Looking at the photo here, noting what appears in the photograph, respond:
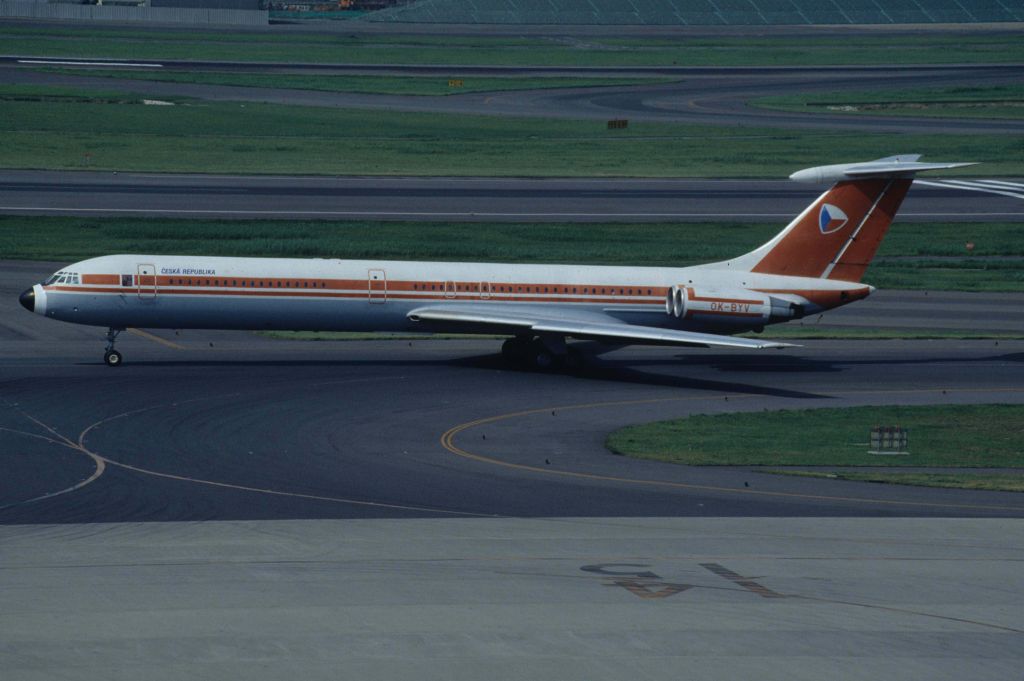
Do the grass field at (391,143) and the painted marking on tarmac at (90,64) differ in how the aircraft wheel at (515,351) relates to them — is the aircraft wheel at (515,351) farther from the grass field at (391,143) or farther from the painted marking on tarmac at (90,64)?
the painted marking on tarmac at (90,64)

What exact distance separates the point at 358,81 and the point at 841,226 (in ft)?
268

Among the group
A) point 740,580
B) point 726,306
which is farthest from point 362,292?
point 740,580

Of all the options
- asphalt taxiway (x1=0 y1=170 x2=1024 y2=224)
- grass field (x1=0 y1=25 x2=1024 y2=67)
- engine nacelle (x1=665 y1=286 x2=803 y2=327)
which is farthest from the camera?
grass field (x1=0 y1=25 x2=1024 y2=67)

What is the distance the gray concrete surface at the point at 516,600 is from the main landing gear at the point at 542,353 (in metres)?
19.2

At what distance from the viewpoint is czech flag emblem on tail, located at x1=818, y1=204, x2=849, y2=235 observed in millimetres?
49094

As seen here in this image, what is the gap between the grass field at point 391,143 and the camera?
298 feet

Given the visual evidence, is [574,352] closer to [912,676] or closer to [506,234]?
[506,234]

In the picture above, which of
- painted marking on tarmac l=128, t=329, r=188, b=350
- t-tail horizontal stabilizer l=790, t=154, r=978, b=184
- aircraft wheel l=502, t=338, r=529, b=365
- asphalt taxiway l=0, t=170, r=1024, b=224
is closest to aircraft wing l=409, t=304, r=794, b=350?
aircraft wheel l=502, t=338, r=529, b=365

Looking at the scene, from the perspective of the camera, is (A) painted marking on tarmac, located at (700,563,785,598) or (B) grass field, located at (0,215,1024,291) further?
(B) grass field, located at (0,215,1024,291)

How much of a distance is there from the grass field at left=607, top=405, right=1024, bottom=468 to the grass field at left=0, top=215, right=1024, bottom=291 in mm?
23543

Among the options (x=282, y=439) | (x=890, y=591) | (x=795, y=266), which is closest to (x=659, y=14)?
(x=795, y=266)

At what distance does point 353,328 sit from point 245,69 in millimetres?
88499

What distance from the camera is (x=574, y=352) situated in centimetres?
4825

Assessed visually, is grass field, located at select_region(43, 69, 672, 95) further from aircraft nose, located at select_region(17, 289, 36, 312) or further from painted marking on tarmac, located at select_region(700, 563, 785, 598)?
painted marking on tarmac, located at select_region(700, 563, 785, 598)
